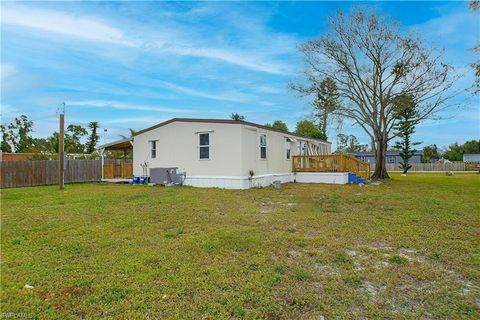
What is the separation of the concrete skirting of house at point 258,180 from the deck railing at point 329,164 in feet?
0.98

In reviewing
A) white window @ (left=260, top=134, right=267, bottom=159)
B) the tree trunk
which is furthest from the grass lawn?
the tree trunk

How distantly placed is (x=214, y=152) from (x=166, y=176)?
105 inches

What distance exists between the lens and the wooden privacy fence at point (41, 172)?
14.9 m

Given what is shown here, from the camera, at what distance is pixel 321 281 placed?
329cm

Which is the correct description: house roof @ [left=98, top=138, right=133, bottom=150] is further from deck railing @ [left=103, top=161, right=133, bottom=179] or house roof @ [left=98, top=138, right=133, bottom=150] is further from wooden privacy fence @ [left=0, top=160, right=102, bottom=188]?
wooden privacy fence @ [left=0, top=160, right=102, bottom=188]

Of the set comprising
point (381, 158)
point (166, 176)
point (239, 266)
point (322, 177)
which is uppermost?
point (381, 158)

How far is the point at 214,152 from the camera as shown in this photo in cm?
1366

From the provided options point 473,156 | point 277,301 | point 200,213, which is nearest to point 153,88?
point 200,213

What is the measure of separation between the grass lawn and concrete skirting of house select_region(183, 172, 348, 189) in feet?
20.6

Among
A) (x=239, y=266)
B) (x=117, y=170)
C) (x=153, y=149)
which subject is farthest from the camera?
(x=117, y=170)

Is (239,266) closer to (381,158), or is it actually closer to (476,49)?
(476,49)

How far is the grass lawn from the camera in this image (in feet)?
8.92

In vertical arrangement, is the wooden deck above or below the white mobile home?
below

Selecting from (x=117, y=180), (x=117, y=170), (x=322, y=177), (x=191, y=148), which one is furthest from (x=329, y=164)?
(x=117, y=170)
